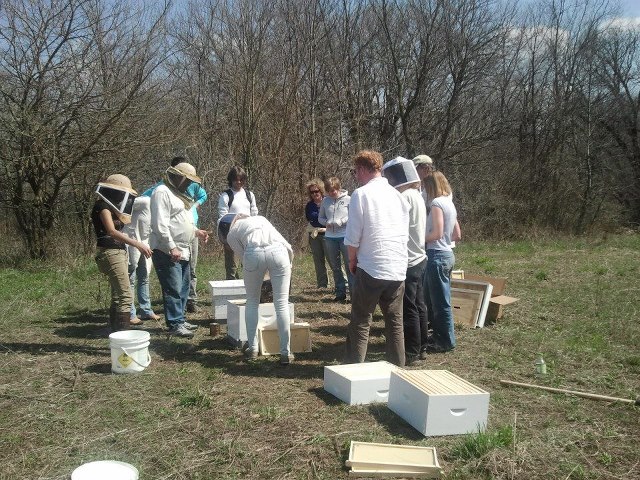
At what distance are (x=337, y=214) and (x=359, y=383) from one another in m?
3.73

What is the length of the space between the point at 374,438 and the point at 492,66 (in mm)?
17430

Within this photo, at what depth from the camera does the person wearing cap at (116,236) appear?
5859mm

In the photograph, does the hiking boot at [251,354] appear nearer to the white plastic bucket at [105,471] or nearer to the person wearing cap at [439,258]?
the person wearing cap at [439,258]

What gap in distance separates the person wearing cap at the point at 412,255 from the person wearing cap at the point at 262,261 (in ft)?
3.66

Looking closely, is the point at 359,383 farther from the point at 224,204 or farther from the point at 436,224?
the point at 224,204

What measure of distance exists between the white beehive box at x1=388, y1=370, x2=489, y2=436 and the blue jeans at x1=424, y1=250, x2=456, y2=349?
5.97ft

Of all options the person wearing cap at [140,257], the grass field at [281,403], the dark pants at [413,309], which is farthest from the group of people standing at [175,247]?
the dark pants at [413,309]

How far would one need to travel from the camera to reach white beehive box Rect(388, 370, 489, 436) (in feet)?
12.7

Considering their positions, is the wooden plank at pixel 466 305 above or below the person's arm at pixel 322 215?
below

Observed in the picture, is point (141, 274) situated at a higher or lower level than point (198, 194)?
lower

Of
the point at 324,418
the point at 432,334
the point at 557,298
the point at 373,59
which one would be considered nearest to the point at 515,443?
the point at 324,418

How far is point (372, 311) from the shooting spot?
16.3ft

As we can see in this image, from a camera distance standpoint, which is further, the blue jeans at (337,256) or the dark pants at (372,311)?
the blue jeans at (337,256)

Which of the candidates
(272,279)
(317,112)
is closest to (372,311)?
(272,279)
